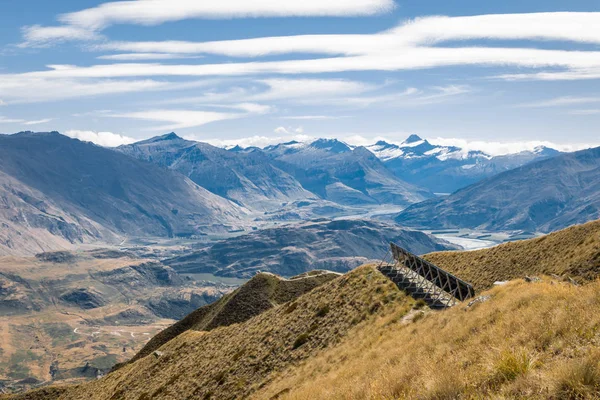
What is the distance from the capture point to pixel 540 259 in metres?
48.6

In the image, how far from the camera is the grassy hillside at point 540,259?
42.2 m

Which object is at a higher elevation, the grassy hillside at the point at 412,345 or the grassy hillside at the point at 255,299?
the grassy hillside at the point at 412,345

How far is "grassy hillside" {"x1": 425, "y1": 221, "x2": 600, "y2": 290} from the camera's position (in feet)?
138

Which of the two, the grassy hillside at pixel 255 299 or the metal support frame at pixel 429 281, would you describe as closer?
the metal support frame at pixel 429 281

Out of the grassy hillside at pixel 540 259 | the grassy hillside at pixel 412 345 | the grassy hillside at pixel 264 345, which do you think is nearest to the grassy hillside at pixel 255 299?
the grassy hillside at pixel 412 345

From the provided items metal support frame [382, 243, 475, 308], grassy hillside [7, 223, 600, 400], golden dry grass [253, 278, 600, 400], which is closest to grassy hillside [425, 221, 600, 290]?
grassy hillside [7, 223, 600, 400]

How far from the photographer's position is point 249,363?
42938mm

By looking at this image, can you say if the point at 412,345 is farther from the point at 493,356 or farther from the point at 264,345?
the point at 264,345

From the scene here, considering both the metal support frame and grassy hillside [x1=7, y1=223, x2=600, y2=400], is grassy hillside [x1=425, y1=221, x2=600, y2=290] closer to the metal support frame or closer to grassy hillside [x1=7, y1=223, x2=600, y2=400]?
grassy hillside [x1=7, y1=223, x2=600, y2=400]

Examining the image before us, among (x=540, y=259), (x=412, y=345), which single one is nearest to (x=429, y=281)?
(x=540, y=259)

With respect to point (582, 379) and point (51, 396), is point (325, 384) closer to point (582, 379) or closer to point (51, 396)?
point (582, 379)

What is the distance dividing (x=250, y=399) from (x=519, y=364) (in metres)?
24.7

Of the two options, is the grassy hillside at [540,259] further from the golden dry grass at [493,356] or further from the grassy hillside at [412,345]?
the golden dry grass at [493,356]

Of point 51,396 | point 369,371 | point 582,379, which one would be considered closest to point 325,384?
point 369,371
